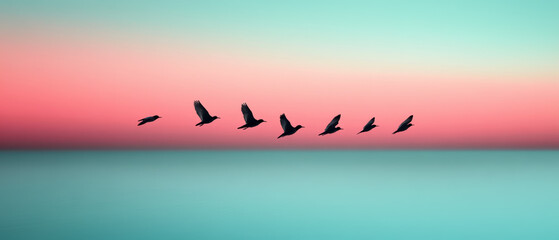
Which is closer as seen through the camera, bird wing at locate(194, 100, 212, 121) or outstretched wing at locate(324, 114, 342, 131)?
bird wing at locate(194, 100, 212, 121)

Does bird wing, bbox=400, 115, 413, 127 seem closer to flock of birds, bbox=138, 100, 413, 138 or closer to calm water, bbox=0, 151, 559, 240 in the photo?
flock of birds, bbox=138, 100, 413, 138

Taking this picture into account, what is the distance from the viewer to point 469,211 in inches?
1714

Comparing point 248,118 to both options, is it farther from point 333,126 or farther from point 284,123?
point 333,126

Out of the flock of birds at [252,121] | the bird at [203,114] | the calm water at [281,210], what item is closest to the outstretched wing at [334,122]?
the flock of birds at [252,121]

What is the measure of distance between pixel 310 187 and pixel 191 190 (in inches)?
477

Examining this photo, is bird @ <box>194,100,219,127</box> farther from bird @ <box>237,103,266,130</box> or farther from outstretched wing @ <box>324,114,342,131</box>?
outstretched wing @ <box>324,114,342,131</box>

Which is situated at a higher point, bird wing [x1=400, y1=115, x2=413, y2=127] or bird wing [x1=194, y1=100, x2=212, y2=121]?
bird wing [x1=194, y1=100, x2=212, y2=121]

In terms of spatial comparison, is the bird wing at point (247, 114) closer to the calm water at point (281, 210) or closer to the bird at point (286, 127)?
the bird at point (286, 127)

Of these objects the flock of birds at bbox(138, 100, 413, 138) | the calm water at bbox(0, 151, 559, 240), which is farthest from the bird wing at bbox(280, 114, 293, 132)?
the calm water at bbox(0, 151, 559, 240)

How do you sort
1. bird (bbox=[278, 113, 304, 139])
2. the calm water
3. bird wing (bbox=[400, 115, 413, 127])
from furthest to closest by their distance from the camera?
the calm water
bird wing (bbox=[400, 115, 413, 127])
bird (bbox=[278, 113, 304, 139])

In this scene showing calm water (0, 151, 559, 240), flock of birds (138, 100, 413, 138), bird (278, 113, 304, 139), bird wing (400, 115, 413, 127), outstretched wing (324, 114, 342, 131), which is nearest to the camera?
flock of birds (138, 100, 413, 138)

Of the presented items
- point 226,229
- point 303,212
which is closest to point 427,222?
A: point 303,212

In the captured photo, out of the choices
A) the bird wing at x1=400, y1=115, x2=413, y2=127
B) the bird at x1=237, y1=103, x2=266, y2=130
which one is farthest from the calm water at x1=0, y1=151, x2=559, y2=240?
the bird at x1=237, y1=103, x2=266, y2=130

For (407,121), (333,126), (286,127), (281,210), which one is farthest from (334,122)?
(281,210)
